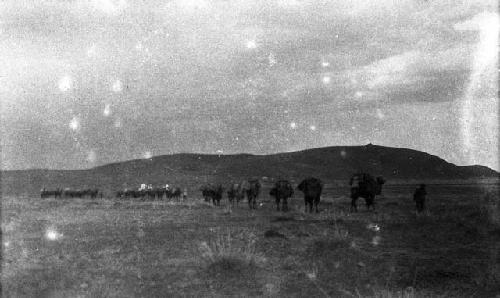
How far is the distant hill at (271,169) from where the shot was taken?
401 feet

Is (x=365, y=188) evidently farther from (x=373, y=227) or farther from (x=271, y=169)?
(x=271, y=169)

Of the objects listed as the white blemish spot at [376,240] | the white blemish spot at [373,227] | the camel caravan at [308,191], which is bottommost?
the white blemish spot at [376,240]

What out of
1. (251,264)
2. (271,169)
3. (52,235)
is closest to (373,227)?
(251,264)

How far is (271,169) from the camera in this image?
447 ft

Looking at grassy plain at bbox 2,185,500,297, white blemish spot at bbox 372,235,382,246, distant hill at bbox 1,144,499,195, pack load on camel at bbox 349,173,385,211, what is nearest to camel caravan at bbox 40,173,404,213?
pack load on camel at bbox 349,173,385,211

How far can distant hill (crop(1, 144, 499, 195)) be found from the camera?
122250 millimetres

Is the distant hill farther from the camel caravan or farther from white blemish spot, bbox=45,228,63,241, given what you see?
white blemish spot, bbox=45,228,63,241

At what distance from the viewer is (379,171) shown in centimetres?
14300

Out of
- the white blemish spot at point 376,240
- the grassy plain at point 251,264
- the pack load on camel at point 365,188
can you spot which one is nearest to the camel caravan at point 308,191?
the pack load on camel at point 365,188

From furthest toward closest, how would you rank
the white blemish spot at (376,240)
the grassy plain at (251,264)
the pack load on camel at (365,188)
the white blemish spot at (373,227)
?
the pack load on camel at (365,188) < the white blemish spot at (373,227) < the white blemish spot at (376,240) < the grassy plain at (251,264)

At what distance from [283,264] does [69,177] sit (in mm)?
126038

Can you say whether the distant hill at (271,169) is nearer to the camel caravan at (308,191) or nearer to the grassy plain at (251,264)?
the camel caravan at (308,191)

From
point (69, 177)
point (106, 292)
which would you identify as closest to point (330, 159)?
point (69, 177)

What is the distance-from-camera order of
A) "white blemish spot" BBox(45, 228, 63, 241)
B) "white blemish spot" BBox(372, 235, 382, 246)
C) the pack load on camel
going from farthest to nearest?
the pack load on camel → "white blemish spot" BBox(45, 228, 63, 241) → "white blemish spot" BBox(372, 235, 382, 246)
